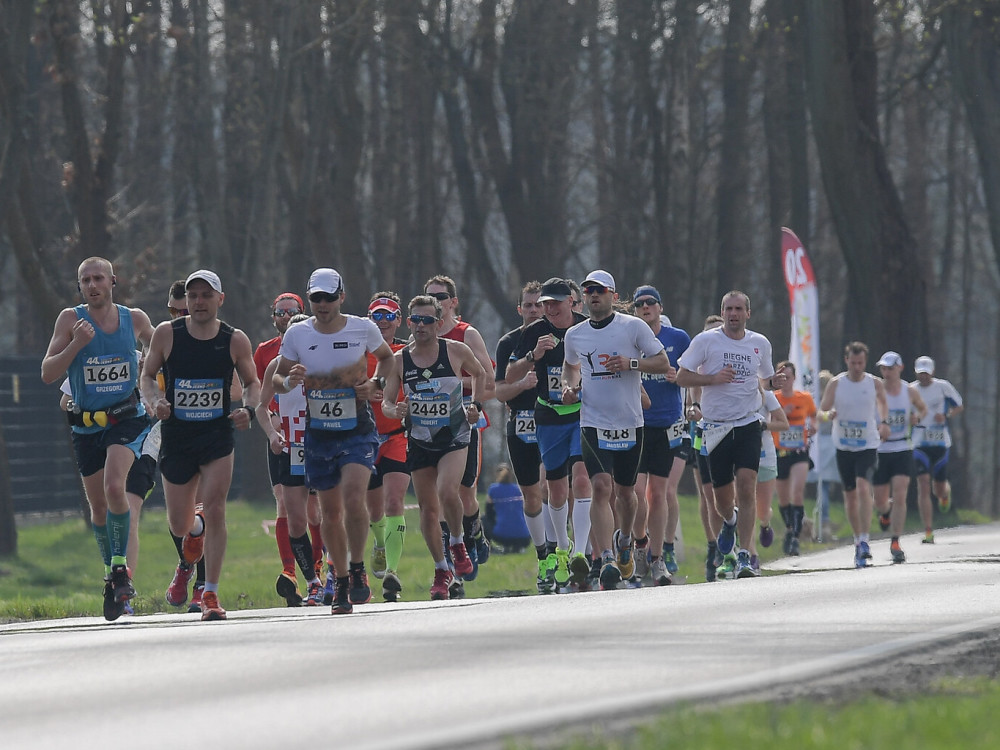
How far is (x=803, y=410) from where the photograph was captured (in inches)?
925

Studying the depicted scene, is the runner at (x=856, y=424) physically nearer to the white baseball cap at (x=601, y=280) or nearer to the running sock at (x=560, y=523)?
the running sock at (x=560, y=523)

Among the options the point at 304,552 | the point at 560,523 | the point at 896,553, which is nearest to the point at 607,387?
the point at 560,523

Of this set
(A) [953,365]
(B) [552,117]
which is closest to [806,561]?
(B) [552,117]

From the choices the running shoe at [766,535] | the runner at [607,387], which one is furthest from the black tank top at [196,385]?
the running shoe at [766,535]

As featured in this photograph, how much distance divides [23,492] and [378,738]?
29.3 m

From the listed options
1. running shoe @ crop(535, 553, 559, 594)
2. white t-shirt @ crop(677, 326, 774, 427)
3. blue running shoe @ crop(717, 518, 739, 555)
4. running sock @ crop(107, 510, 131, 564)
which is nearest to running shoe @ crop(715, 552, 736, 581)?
blue running shoe @ crop(717, 518, 739, 555)

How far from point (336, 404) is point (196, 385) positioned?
88 cm

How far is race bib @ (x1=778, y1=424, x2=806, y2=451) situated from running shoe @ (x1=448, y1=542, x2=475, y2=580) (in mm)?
7952

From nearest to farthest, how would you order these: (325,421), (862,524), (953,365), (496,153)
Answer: (325,421), (862,524), (496,153), (953,365)

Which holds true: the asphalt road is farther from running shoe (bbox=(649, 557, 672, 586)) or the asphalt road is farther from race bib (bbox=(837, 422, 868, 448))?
race bib (bbox=(837, 422, 868, 448))

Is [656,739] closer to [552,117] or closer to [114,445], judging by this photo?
[114,445]

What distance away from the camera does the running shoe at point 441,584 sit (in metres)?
15.4

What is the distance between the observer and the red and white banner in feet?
87.9

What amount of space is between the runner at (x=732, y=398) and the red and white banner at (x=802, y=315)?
9866mm
